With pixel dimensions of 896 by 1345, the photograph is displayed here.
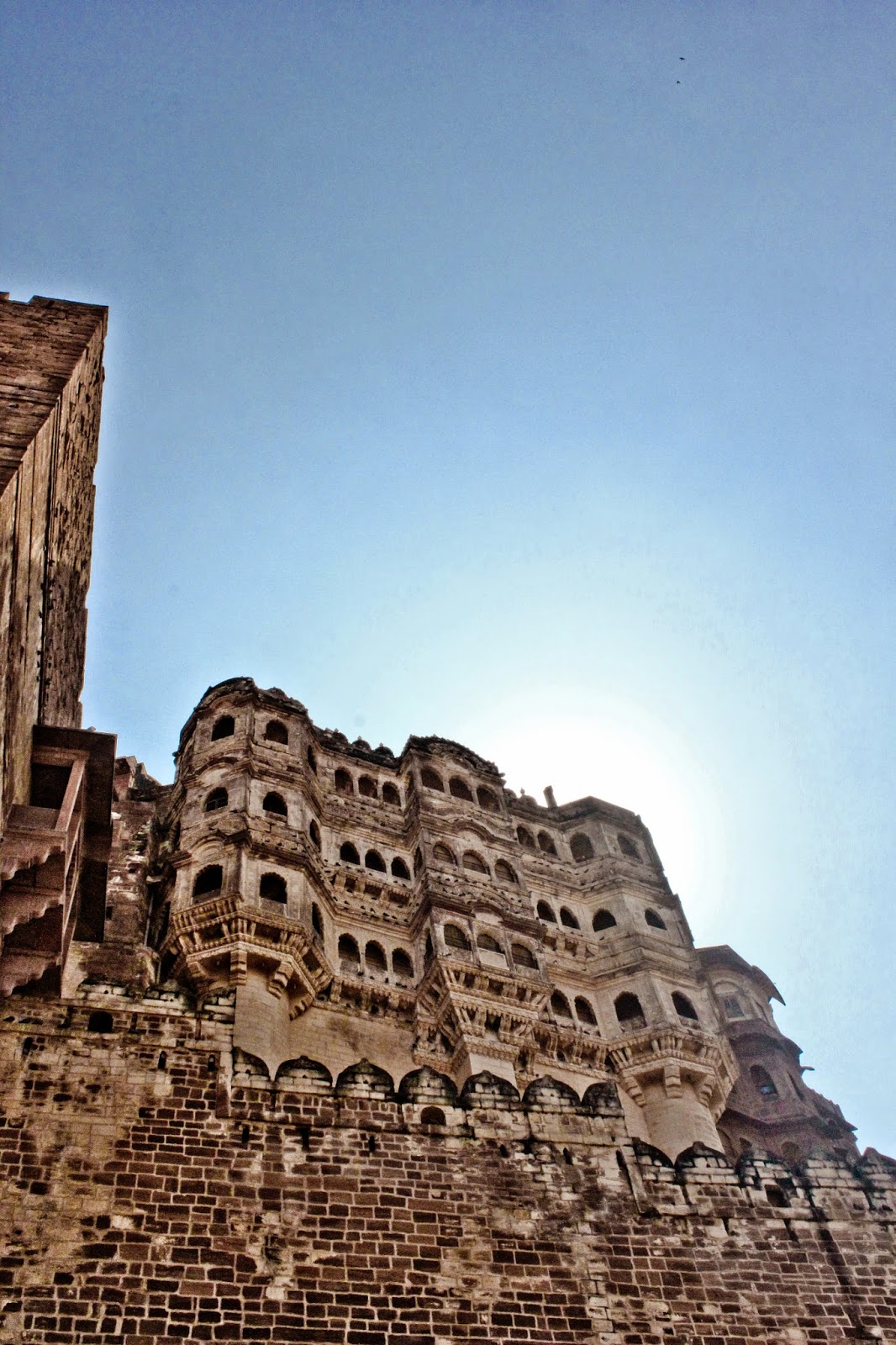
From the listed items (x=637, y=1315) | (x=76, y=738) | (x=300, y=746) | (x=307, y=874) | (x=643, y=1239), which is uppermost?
(x=300, y=746)

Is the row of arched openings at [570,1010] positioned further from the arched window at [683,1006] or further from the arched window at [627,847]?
the arched window at [627,847]

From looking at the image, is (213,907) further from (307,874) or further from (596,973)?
(596,973)

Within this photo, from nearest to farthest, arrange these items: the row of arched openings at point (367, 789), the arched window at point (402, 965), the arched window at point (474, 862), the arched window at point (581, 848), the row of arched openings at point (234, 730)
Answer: the arched window at point (402, 965), the row of arched openings at point (234, 730), the arched window at point (474, 862), the row of arched openings at point (367, 789), the arched window at point (581, 848)

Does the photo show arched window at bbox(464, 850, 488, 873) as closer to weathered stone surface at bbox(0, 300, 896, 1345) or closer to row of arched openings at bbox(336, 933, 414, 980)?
row of arched openings at bbox(336, 933, 414, 980)

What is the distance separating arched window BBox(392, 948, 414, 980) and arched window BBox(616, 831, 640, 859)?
1060 centimetres

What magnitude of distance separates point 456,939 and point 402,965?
152cm

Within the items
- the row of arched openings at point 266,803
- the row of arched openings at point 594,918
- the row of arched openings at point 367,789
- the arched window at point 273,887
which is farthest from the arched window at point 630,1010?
the arched window at point 273,887

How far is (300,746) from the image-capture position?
107 feet

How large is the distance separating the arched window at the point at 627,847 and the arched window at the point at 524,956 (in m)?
7.90

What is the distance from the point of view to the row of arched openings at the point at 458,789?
35.8 meters

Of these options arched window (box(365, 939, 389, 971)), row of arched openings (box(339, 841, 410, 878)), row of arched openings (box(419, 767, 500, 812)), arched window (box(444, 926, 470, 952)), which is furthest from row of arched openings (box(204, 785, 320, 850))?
row of arched openings (box(419, 767, 500, 812))

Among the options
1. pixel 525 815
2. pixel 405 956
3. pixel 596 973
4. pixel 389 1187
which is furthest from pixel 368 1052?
pixel 389 1187

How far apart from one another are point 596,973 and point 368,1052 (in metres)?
8.93

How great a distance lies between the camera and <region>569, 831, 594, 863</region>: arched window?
37469 millimetres
